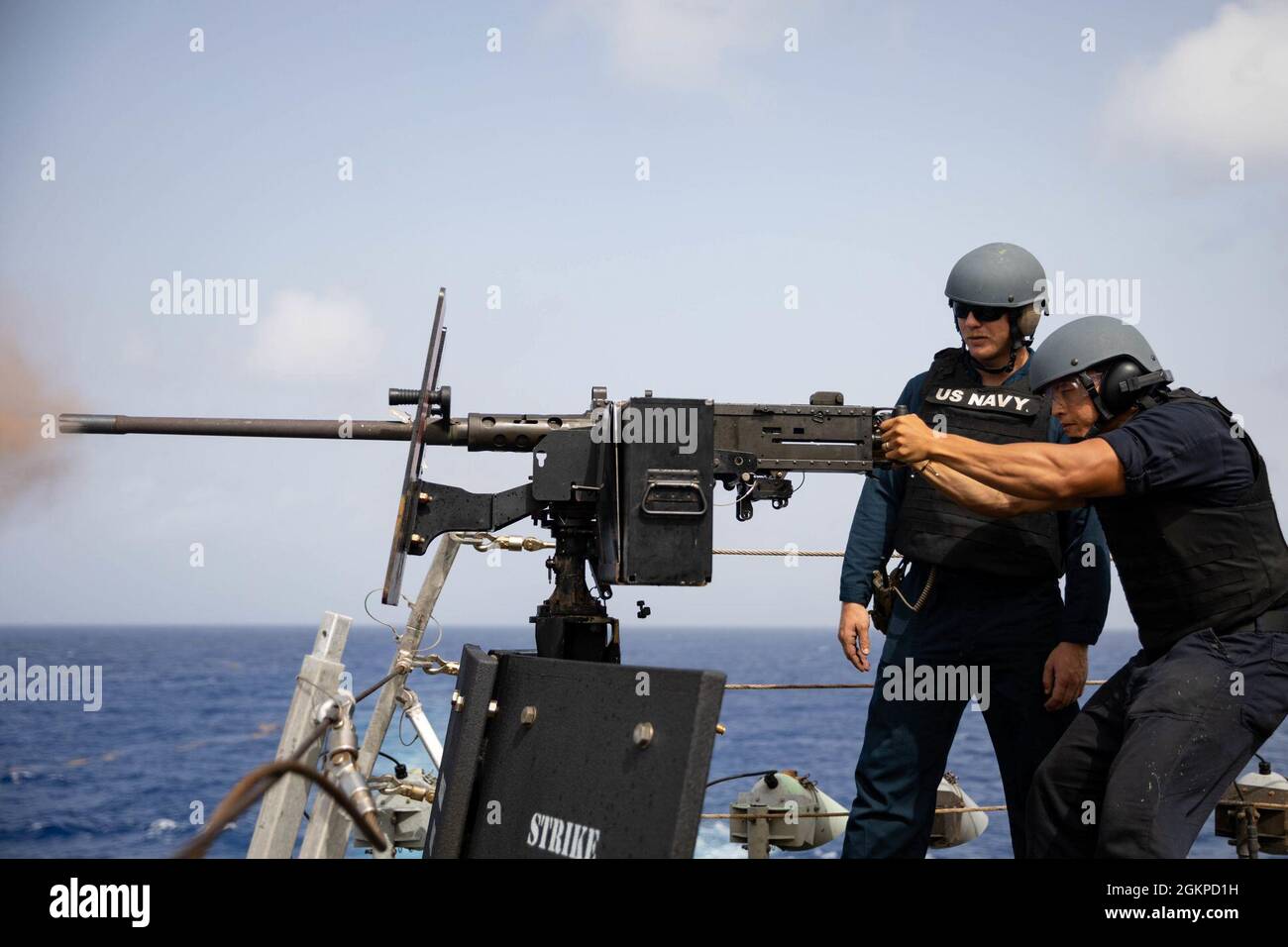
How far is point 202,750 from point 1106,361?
226 ft

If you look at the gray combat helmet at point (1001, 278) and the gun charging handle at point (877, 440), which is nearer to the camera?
the gun charging handle at point (877, 440)

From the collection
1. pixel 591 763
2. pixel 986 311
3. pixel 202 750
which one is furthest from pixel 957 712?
pixel 202 750

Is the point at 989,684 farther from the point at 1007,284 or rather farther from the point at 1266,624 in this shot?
the point at 1007,284

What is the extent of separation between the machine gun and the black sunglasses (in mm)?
1059

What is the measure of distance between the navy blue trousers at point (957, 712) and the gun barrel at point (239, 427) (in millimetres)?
2395

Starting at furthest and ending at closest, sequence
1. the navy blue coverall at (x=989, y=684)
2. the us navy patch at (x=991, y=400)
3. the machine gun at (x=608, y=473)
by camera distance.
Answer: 1. the us navy patch at (x=991, y=400)
2. the navy blue coverall at (x=989, y=684)
3. the machine gun at (x=608, y=473)

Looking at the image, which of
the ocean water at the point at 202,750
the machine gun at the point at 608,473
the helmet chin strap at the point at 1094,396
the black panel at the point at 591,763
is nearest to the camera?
the black panel at the point at 591,763

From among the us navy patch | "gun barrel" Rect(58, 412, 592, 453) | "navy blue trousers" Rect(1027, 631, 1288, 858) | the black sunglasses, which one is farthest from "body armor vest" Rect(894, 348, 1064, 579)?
"gun barrel" Rect(58, 412, 592, 453)

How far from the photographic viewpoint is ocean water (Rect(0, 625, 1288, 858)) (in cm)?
3969

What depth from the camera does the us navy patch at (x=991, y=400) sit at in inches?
234

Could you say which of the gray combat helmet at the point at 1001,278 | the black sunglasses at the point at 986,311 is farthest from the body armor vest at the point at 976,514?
Answer: the gray combat helmet at the point at 1001,278

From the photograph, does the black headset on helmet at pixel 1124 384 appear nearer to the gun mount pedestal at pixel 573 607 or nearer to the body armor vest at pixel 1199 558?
the body armor vest at pixel 1199 558
